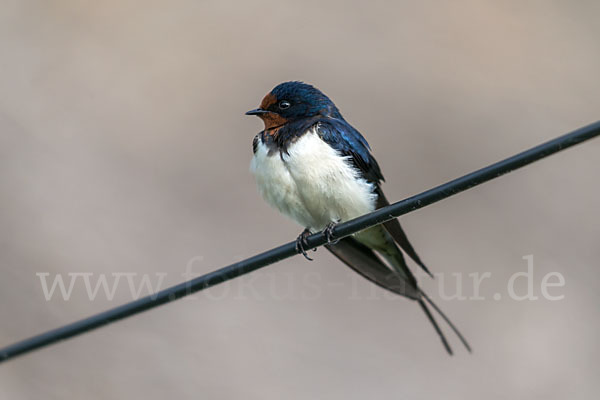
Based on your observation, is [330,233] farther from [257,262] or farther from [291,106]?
[291,106]

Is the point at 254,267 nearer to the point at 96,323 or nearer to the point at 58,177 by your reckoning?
the point at 96,323

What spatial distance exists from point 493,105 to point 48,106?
267cm

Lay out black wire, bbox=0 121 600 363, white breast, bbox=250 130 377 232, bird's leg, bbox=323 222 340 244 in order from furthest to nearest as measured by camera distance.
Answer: white breast, bbox=250 130 377 232 → bird's leg, bbox=323 222 340 244 → black wire, bbox=0 121 600 363

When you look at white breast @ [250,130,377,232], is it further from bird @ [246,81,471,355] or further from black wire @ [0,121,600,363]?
black wire @ [0,121,600,363]

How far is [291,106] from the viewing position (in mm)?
2455

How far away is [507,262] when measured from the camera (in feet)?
13.9

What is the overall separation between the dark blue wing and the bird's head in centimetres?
9

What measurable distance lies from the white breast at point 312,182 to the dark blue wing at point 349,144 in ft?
0.08

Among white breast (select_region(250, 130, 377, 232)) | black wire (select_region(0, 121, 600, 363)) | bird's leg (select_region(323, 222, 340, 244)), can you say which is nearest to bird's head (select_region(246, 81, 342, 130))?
white breast (select_region(250, 130, 377, 232))

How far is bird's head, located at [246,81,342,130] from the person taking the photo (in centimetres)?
243

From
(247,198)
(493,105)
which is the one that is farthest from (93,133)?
(493,105)

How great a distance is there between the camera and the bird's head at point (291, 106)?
2434mm

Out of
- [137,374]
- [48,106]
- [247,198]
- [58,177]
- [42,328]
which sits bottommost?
[137,374]

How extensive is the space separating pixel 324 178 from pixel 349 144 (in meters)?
0.15
